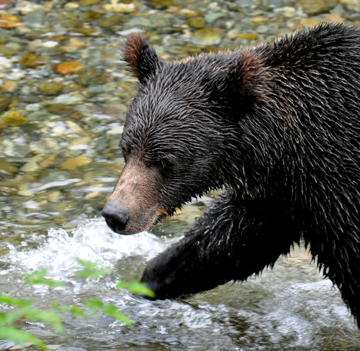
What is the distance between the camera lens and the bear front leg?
488cm

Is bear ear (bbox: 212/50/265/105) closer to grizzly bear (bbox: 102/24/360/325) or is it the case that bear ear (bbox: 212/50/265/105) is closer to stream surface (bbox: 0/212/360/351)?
grizzly bear (bbox: 102/24/360/325)

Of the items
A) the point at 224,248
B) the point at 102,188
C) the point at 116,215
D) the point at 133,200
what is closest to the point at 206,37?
the point at 102,188

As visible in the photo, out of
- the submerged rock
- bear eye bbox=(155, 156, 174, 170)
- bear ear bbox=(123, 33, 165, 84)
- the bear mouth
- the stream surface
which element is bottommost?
the stream surface

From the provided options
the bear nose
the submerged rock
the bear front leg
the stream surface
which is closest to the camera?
the bear nose

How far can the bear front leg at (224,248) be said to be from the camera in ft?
16.0

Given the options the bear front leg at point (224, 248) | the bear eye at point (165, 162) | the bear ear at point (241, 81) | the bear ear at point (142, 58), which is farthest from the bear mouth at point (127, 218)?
the bear ear at point (142, 58)

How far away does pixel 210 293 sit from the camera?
19.2 feet

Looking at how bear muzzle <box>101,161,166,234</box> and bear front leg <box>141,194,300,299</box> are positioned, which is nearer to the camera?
bear muzzle <box>101,161,166,234</box>

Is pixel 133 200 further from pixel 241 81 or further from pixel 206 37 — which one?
pixel 206 37

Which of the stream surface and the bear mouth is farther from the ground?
the bear mouth

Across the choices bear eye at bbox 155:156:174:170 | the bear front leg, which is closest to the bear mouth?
bear eye at bbox 155:156:174:170

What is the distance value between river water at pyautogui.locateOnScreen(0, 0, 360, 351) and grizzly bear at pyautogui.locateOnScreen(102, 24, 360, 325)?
948 millimetres

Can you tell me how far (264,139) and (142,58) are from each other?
3.53 feet

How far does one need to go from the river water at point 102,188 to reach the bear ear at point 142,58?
5.07 ft
